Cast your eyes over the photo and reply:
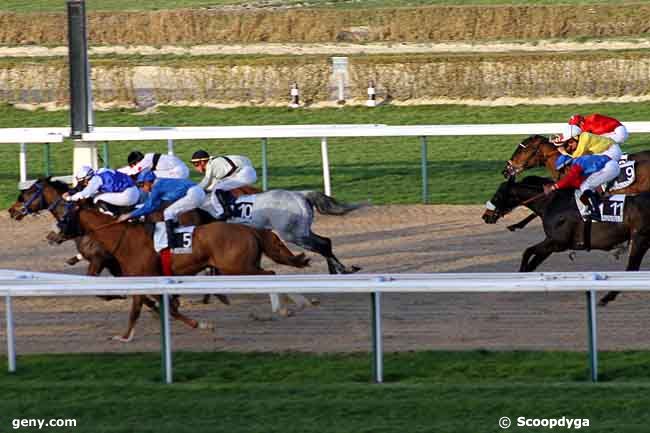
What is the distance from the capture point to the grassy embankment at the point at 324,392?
5.99m

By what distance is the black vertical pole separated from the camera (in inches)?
485

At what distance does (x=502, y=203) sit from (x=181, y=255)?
251 centimetres

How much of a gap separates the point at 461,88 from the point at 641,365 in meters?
13.0

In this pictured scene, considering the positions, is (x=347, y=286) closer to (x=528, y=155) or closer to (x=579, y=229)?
(x=579, y=229)

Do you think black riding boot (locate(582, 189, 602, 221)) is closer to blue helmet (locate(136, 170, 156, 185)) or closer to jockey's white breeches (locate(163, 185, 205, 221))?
jockey's white breeches (locate(163, 185, 205, 221))

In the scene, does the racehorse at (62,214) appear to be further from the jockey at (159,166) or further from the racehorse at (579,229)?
the racehorse at (579,229)

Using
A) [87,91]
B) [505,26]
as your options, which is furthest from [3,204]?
[505,26]

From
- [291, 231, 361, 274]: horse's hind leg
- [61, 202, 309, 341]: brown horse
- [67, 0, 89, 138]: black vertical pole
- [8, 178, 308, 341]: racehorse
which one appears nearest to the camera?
[61, 202, 309, 341]: brown horse

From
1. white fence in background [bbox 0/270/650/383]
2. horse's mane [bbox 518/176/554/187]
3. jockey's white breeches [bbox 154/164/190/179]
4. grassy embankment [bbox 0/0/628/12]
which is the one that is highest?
grassy embankment [bbox 0/0/628/12]

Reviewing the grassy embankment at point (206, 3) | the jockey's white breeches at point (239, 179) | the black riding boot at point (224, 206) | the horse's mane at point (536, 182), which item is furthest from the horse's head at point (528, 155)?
the grassy embankment at point (206, 3)

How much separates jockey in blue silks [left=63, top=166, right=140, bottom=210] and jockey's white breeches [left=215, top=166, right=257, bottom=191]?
2.84 ft

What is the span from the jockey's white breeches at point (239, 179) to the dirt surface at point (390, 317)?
2.52ft

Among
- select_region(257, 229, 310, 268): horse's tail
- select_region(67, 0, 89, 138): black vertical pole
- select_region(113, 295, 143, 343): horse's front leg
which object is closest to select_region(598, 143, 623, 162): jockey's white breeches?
select_region(257, 229, 310, 268): horse's tail

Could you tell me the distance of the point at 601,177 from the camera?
9.38 metres
